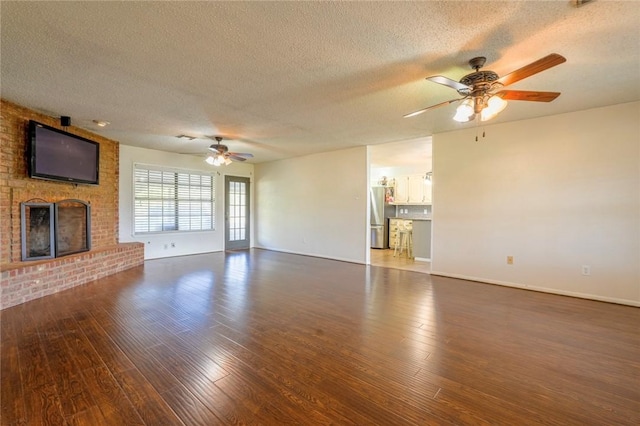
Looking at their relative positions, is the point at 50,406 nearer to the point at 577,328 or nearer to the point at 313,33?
the point at 313,33

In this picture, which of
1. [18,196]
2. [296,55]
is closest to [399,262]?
[296,55]

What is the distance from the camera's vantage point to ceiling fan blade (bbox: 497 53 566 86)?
195cm

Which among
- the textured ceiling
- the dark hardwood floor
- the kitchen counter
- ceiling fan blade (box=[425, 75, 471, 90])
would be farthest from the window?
ceiling fan blade (box=[425, 75, 471, 90])

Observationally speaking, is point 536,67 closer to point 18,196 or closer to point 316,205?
point 316,205

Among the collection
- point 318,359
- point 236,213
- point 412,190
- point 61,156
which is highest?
point 61,156

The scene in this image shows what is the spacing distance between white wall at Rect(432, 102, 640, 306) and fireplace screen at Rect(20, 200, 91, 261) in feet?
20.2

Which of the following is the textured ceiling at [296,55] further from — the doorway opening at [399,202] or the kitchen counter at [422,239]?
the doorway opening at [399,202]

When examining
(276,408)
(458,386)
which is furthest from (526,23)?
(276,408)

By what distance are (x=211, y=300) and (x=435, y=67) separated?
12.0ft

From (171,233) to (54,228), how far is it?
2.74m

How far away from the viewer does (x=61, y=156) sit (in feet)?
14.2

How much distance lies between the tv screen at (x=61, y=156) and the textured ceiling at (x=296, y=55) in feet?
1.18

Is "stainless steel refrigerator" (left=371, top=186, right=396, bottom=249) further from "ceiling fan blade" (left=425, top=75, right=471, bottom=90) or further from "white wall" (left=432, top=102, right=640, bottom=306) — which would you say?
"ceiling fan blade" (left=425, top=75, right=471, bottom=90)

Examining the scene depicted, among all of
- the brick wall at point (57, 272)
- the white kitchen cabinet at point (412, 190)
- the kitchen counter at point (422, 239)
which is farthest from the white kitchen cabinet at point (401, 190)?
the brick wall at point (57, 272)
